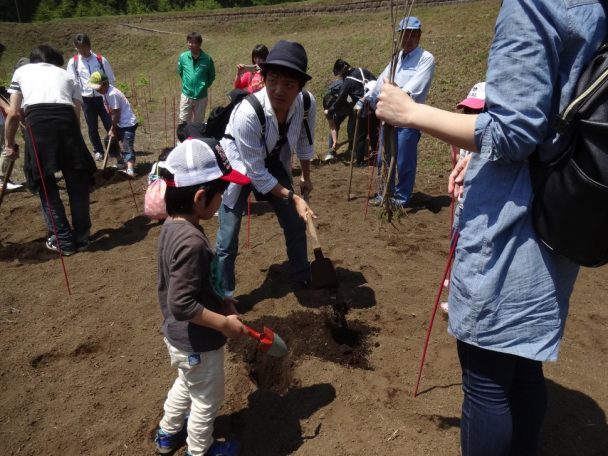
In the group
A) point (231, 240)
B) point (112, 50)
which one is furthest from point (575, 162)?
point (112, 50)

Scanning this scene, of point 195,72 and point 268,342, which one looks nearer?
point 268,342

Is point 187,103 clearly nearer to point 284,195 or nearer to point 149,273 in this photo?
point 149,273

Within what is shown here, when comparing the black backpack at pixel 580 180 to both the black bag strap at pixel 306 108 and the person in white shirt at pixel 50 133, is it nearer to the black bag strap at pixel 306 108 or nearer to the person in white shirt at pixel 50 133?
the black bag strap at pixel 306 108

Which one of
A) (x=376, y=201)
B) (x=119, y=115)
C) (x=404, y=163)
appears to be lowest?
(x=376, y=201)

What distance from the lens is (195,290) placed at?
1.90 metres

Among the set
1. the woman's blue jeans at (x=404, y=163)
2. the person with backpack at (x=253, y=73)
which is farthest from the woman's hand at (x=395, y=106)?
the person with backpack at (x=253, y=73)

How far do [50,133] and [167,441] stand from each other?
3.42 meters

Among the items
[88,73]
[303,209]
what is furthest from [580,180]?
[88,73]

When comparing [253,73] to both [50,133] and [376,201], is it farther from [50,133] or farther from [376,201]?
[50,133]

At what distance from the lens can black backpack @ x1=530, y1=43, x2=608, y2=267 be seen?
1.19m

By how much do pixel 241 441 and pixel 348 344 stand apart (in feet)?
3.32

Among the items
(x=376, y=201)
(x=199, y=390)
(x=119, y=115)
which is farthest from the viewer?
(x=119, y=115)

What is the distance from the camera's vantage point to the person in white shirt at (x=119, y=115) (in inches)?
269

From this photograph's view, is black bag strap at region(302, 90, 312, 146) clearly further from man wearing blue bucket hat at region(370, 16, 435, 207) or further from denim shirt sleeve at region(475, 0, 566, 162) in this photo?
denim shirt sleeve at region(475, 0, 566, 162)
